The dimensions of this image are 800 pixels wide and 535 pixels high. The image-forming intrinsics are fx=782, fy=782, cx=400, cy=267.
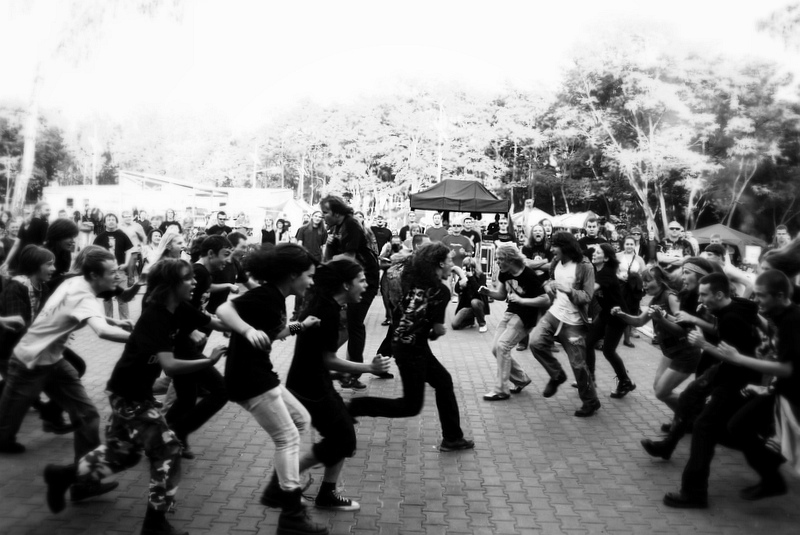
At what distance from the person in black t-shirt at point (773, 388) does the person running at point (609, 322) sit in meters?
2.66

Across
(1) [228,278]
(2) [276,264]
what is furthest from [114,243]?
(2) [276,264]

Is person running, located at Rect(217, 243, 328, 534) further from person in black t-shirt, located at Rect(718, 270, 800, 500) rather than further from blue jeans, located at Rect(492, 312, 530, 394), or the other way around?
blue jeans, located at Rect(492, 312, 530, 394)

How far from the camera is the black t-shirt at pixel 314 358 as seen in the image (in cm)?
456

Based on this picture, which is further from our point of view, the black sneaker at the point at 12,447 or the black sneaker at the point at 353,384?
the black sneaker at the point at 353,384

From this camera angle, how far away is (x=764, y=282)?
15.5 ft

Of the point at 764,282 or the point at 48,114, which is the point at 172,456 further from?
the point at 48,114

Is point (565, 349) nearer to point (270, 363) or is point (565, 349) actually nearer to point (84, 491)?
point (270, 363)

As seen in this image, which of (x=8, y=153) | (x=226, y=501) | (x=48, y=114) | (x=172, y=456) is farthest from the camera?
(x=48, y=114)

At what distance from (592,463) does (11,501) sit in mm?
4014

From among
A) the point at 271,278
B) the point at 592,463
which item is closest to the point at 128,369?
the point at 271,278

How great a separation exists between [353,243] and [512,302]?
5.64 feet

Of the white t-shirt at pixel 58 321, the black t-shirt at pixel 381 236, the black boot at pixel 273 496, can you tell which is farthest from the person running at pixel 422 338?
the black t-shirt at pixel 381 236

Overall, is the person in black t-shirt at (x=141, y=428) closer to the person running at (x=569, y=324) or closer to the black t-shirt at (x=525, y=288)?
the black t-shirt at (x=525, y=288)

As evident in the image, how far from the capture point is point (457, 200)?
21438mm
